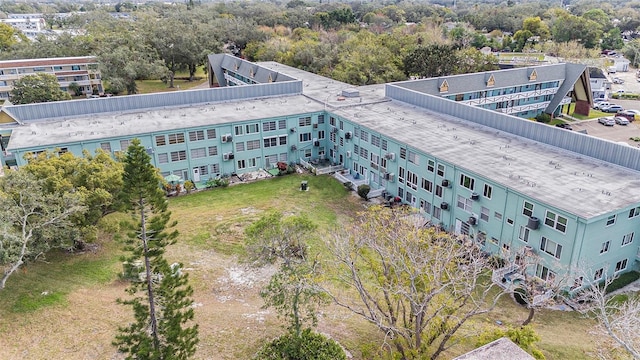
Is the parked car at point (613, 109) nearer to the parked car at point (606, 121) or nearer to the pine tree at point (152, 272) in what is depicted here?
the parked car at point (606, 121)

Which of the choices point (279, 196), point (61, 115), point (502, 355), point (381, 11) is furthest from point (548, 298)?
point (381, 11)

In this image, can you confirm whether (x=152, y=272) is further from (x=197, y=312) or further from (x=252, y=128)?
(x=252, y=128)

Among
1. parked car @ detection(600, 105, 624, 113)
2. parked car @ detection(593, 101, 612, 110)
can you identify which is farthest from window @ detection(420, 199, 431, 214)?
parked car @ detection(593, 101, 612, 110)

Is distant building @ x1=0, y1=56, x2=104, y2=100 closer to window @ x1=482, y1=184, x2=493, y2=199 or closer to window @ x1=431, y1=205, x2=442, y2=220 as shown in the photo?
window @ x1=431, y1=205, x2=442, y2=220

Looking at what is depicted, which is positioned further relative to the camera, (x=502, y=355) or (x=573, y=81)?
(x=573, y=81)

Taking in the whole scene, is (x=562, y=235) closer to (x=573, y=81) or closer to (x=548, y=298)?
(x=548, y=298)

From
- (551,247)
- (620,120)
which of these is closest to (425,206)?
(551,247)
